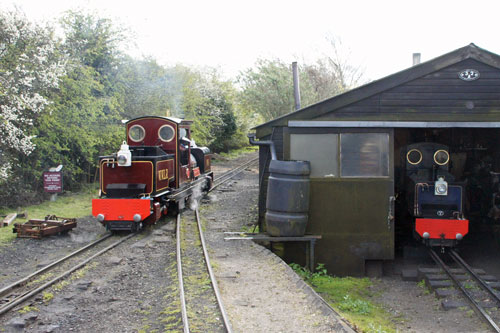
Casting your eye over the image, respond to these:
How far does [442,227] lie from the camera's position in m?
9.60

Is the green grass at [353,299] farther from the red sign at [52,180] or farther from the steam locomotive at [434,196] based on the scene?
the red sign at [52,180]

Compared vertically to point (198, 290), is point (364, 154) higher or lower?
higher

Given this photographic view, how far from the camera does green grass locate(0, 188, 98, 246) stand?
43.9ft

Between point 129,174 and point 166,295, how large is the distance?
5.29m

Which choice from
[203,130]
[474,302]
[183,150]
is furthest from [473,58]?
[203,130]

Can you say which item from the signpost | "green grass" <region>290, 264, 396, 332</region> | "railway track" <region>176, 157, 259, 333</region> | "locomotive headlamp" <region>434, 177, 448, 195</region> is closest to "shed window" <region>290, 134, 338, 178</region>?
"green grass" <region>290, 264, 396, 332</region>

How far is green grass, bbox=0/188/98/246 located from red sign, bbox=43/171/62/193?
77cm

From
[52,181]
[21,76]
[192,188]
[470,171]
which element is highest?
[21,76]

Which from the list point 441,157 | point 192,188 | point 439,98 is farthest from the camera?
point 192,188

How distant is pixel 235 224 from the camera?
12828 millimetres

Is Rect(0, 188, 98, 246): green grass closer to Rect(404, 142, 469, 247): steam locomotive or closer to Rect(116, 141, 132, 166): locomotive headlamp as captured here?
Rect(116, 141, 132, 166): locomotive headlamp

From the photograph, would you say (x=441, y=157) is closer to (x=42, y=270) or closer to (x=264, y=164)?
(x=264, y=164)

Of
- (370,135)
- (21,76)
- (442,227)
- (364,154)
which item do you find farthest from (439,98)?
(21,76)

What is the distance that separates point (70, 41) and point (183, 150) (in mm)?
8113
